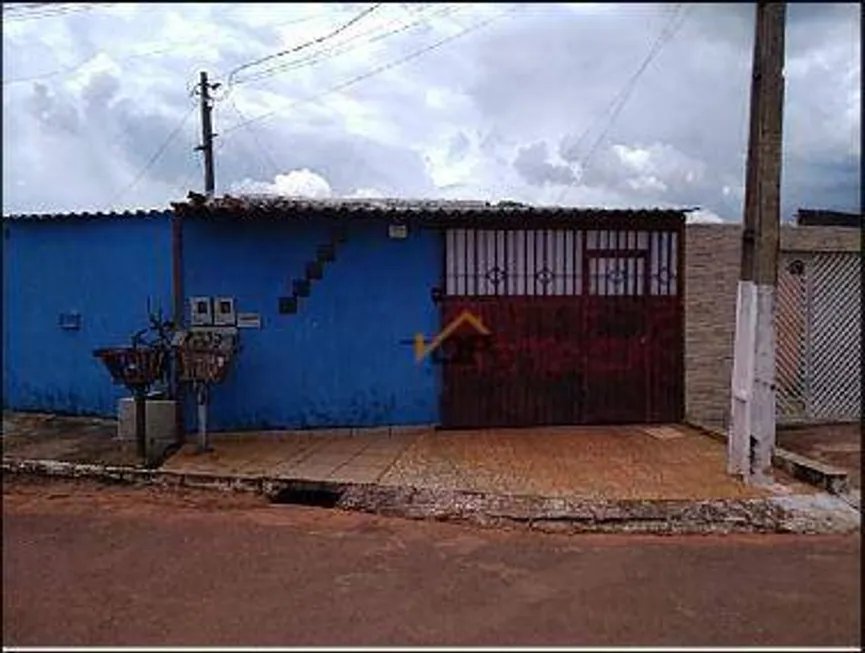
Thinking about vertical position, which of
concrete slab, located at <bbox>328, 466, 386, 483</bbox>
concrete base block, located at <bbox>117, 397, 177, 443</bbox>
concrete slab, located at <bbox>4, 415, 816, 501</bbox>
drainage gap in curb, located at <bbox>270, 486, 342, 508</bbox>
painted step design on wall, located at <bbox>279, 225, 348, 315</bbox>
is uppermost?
painted step design on wall, located at <bbox>279, 225, 348, 315</bbox>

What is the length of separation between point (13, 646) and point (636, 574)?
3.28 metres

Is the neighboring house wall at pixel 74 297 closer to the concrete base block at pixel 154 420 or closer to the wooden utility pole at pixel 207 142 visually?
the concrete base block at pixel 154 420

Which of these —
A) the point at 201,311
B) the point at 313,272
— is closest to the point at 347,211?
the point at 313,272

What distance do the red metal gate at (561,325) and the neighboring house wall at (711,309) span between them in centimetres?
16

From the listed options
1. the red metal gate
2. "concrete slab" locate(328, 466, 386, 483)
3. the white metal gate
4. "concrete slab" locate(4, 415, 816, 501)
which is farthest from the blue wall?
the white metal gate

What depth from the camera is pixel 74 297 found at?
31.9 ft

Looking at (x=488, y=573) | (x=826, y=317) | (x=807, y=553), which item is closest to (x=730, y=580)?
(x=807, y=553)

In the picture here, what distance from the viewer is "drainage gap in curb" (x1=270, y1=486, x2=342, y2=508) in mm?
6793

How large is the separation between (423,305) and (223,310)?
2023 mm

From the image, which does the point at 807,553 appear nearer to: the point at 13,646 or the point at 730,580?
the point at 730,580

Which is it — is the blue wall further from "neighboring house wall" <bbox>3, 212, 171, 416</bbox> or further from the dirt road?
the dirt road
